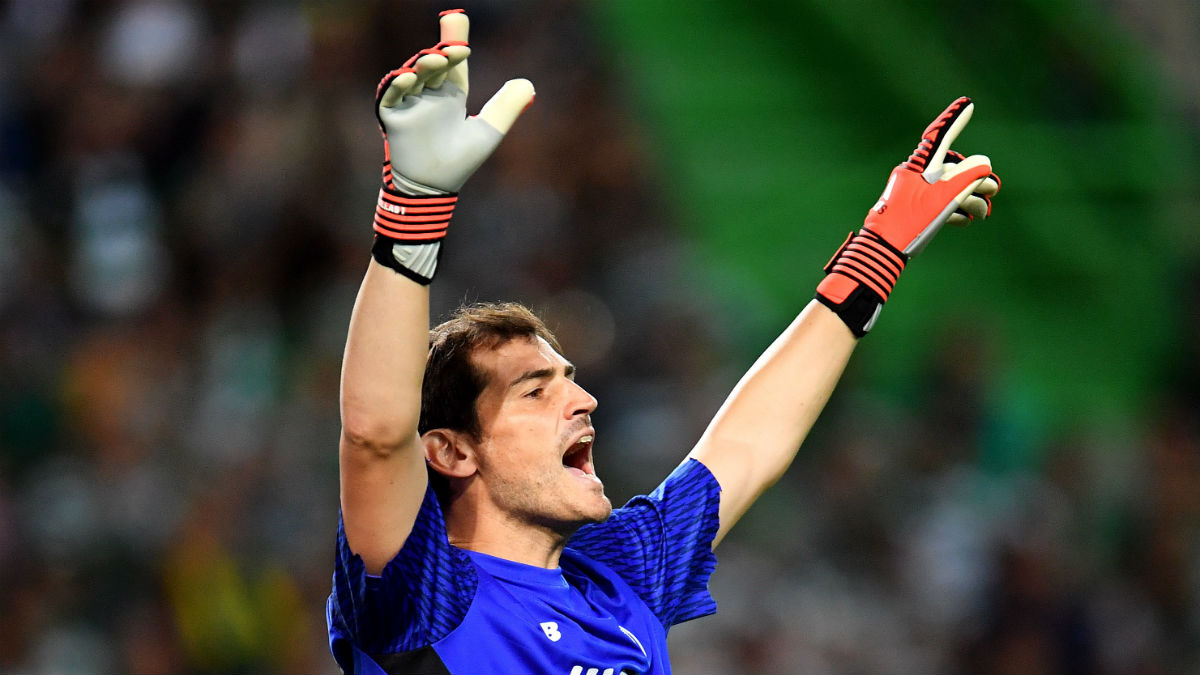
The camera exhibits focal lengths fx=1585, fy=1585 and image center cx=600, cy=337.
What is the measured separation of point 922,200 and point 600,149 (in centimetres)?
524

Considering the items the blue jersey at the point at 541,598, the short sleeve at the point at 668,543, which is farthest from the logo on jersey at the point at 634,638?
the short sleeve at the point at 668,543

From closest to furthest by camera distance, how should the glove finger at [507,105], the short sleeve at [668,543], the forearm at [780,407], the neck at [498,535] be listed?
the glove finger at [507,105] < the neck at [498,535] < the short sleeve at [668,543] < the forearm at [780,407]

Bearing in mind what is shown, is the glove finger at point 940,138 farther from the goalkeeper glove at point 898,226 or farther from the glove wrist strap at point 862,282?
Answer: the glove wrist strap at point 862,282

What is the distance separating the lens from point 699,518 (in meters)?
3.01

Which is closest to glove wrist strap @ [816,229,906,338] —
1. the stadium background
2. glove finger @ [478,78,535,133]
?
glove finger @ [478,78,535,133]

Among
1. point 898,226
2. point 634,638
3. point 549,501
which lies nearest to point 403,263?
point 549,501

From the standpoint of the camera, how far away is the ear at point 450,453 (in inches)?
105

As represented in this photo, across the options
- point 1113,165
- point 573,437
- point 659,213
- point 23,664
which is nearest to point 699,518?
point 573,437

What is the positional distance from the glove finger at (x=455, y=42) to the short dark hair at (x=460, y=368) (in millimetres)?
563

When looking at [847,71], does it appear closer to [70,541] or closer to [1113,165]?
[1113,165]

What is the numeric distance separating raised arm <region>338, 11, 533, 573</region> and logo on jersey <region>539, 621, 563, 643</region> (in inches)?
14.9

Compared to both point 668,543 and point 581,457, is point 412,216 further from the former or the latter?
point 668,543

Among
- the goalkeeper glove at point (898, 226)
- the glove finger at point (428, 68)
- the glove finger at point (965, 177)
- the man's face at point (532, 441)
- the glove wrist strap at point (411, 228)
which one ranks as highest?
the glove finger at point (965, 177)

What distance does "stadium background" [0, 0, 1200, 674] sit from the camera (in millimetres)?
6059
